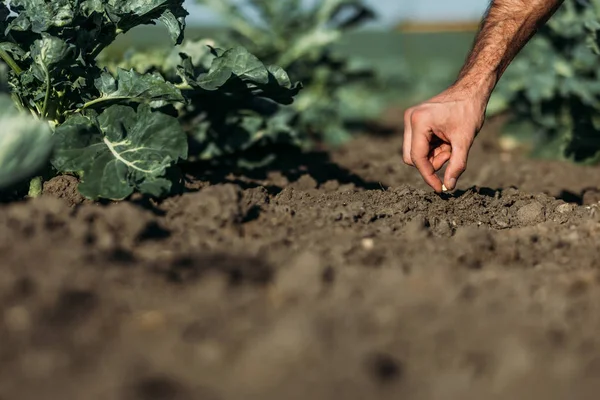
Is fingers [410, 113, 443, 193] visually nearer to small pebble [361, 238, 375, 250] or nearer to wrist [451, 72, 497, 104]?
wrist [451, 72, 497, 104]

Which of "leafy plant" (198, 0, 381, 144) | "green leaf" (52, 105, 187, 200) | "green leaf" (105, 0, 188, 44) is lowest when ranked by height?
"leafy plant" (198, 0, 381, 144)

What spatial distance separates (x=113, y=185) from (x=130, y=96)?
1.57ft

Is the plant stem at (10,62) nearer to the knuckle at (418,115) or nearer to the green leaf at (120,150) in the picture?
the green leaf at (120,150)

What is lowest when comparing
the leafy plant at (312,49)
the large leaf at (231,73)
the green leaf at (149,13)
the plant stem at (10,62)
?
the leafy plant at (312,49)

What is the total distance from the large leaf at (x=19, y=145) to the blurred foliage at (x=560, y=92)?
153 inches

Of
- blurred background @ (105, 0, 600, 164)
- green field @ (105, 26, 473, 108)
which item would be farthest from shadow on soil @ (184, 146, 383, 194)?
green field @ (105, 26, 473, 108)

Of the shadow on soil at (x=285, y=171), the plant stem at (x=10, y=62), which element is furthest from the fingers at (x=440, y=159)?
the plant stem at (x=10, y=62)

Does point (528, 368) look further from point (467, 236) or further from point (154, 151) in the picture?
point (154, 151)

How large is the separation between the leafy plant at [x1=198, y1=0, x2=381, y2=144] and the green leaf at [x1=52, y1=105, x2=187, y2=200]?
355 centimetres

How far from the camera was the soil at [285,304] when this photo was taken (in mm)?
1463

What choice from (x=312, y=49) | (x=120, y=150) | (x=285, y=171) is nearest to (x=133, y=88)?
(x=120, y=150)

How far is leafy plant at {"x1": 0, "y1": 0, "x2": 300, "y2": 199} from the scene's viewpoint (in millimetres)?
2691

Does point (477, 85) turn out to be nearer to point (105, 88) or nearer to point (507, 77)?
point (105, 88)

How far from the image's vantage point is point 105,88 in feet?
9.66
